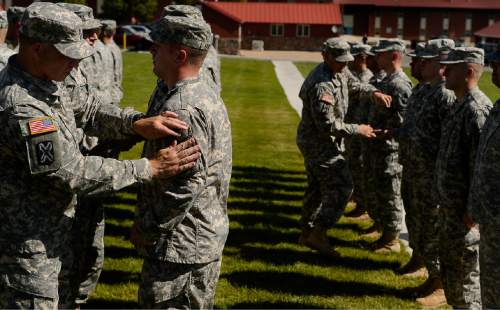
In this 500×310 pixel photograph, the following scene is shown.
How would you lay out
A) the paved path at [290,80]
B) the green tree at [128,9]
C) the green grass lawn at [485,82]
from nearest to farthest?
the paved path at [290,80] → the green grass lawn at [485,82] → the green tree at [128,9]

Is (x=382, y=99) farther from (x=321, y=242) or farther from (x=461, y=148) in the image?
(x=461, y=148)

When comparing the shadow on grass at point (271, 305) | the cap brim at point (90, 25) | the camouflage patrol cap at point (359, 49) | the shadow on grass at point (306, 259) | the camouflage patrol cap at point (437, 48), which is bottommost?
the shadow on grass at point (306, 259)

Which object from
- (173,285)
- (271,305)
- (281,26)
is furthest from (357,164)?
(281,26)

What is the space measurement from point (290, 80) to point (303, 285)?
2345 cm

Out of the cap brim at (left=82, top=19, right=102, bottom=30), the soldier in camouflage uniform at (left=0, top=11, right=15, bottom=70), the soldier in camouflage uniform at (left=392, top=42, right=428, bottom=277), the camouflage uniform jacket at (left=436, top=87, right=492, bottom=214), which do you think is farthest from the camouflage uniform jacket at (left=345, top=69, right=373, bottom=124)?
the soldier in camouflage uniform at (left=0, top=11, right=15, bottom=70)

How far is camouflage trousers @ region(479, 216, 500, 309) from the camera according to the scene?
14.3ft

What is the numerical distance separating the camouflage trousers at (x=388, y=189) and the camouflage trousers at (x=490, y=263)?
11.7ft

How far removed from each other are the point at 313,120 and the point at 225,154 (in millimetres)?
3586

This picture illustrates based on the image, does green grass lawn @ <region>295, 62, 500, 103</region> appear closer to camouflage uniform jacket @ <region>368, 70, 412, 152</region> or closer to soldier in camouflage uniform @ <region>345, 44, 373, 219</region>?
soldier in camouflage uniform @ <region>345, 44, 373, 219</region>

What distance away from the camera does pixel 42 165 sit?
3.48 meters

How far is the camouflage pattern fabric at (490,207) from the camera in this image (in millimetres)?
4367

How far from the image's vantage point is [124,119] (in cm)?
479

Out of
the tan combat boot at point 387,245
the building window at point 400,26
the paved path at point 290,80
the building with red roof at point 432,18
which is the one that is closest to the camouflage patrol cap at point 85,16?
the tan combat boot at point 387,245

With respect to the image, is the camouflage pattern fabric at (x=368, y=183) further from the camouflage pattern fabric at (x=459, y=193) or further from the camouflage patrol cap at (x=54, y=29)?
the camouflage patrol cap at (x=54, y=29)
